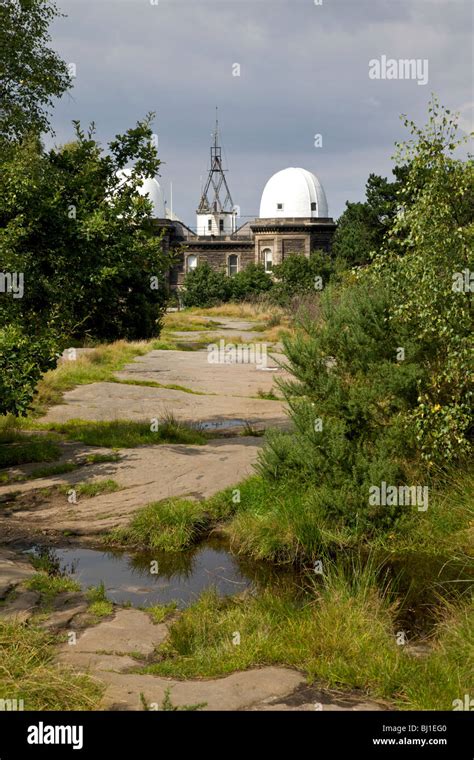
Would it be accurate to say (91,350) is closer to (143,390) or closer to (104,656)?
(143,390)

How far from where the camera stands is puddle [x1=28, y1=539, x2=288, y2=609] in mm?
8531

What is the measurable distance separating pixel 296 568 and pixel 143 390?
1049 centimetres

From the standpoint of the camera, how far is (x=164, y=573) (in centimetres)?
930

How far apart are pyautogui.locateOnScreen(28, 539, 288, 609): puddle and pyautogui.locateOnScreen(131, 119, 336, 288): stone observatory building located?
192 feet

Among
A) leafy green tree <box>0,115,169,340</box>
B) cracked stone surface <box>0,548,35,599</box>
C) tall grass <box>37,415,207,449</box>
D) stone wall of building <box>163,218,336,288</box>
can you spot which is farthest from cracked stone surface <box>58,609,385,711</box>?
stone wall of building <box>163,218,336,288</box>

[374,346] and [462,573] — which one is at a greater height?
[374,346]

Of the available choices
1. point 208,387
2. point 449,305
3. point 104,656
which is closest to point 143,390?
point 208,387

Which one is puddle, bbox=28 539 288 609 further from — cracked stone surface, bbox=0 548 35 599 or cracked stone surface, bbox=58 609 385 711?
cracked stone surface, bbox=58 609 385 711

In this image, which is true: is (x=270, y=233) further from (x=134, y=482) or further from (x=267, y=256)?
(x=134, y=482)

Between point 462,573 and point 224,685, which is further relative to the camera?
point 462,573

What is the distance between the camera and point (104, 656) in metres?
6.54

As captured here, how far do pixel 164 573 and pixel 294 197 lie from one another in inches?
2509

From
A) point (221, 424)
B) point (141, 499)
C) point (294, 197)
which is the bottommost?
point (141, 499)

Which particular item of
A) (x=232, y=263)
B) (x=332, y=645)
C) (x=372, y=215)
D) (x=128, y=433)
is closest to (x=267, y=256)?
(x=232, y=263)
